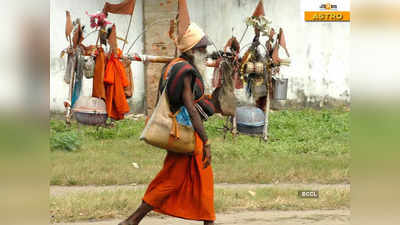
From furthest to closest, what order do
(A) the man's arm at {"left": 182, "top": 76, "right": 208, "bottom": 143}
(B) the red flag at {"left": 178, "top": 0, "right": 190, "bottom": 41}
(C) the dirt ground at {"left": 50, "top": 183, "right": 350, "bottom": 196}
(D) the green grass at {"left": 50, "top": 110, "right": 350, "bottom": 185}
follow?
(D) the green grass at {"left": 50, "top": 110, "right": 350, "bottom": 185} → (C) the dirt ground at {"left": 50, "top": 183, "right": 350, "bottom": 196} → (B) the red flag at {"left": 178, "top": 0, "right": 190, "bottom": 41} → (A) the man's arm at {"left": 182, "top": 76, "right": 208, "bottom": 143}

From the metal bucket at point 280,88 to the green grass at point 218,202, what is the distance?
1.14m

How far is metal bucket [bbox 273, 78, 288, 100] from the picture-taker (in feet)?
28.5

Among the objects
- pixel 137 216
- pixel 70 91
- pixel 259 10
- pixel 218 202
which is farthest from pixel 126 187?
pixel 259 10

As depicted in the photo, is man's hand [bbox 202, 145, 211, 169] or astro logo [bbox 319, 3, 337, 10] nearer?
man's hand [bbox 202, 145, 211, 169]

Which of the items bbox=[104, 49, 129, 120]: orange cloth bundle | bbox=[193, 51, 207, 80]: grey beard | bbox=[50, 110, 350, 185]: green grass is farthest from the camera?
bbox=[50, 110, 350, 185]: green grass

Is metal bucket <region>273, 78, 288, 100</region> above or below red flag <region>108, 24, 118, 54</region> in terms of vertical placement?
below

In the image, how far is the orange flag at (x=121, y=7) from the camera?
324 inches

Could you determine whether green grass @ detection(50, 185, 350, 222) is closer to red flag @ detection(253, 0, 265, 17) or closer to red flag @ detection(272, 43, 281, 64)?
red flag @ detection(272, 43, 281, 64)

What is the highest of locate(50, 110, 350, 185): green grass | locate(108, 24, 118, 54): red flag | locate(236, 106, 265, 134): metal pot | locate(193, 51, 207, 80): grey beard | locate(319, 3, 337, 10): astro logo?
locate(319, 3, 337, 10): astro logo

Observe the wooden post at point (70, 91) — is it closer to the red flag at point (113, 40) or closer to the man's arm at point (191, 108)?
the red flag at point (113, 40)

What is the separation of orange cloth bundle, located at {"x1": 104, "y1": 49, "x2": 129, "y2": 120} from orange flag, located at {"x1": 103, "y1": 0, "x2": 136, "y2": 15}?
45 cm

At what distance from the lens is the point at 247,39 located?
8523 millimetres

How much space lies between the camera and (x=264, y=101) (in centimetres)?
869

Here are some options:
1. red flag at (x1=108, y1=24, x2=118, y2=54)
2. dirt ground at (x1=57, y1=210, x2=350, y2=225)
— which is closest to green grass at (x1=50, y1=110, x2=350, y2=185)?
dirt ground at (x1=57, y1=210, x2=350, y2=225)
